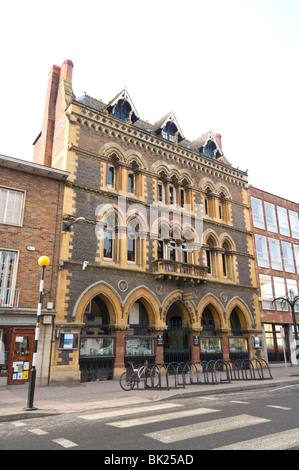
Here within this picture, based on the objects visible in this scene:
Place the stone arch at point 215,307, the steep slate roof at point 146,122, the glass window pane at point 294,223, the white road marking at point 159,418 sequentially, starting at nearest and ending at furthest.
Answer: the white road marking at point 159,418 < the steep slate roof at point 146,122 < the stone arch at point 215,307 < the glass window pane at point 294,223

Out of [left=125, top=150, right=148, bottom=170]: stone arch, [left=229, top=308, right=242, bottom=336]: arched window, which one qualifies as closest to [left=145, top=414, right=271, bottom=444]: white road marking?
[left=125, top=150, right=148, bottom=170]: stone arch

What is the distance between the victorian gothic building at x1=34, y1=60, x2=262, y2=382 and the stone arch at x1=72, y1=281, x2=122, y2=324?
0.18 feet

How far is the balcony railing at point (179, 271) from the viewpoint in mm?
21297

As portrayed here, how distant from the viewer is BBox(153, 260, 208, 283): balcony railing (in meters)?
21.3

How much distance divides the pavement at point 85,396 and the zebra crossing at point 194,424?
116 centimetres

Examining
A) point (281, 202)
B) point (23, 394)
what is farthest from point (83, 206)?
point (281, 202)

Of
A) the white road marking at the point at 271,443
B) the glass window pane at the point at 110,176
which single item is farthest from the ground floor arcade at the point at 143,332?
the white road marking at the point at 271,443

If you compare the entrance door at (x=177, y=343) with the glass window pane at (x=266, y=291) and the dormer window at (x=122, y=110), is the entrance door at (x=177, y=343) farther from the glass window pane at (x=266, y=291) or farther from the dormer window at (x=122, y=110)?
the dormer window at (x=122, y=110)

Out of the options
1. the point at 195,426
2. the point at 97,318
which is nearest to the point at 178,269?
the point at 97,318

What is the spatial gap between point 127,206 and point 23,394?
11702 mm

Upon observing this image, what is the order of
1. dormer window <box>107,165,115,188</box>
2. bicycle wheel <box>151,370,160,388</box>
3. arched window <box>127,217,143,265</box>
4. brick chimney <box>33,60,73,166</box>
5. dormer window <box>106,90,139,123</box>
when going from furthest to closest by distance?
dormer window <box>106,90,139,123</box>, brick chimney <box>33,60,73,166</box>, dormer window <box>107,165,115,188</box>, arched window <box>127,217,143,265</box>, bicycle wheel <box>151,370,160,388</box>

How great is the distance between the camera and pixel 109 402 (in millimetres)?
11602

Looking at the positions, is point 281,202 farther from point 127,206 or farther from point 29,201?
point 29,201

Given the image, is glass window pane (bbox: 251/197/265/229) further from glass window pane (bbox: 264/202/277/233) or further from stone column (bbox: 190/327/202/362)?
stone column (bbox: 190/327/202/362)
